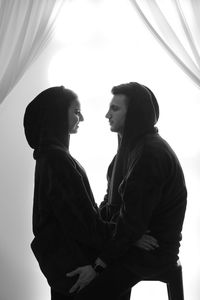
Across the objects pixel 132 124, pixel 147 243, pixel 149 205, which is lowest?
pixel 147 243

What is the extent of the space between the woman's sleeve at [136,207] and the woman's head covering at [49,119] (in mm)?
326

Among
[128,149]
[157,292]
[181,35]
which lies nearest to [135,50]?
[181,35]

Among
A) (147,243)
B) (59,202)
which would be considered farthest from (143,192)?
(59,202)

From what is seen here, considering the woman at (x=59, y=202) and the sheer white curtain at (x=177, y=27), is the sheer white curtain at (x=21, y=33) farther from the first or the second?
the woman at (x=59, y=202)

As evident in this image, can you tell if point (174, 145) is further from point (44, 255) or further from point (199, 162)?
point (44, 255)

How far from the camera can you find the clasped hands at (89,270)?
1571mm

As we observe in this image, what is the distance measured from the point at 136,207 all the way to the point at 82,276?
31cm

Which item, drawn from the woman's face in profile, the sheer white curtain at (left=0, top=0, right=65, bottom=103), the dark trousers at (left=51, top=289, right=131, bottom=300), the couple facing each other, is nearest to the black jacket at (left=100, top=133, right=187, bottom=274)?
the couple facing each other

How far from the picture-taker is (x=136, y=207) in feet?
5.01

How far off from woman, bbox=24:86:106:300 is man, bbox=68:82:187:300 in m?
0.07

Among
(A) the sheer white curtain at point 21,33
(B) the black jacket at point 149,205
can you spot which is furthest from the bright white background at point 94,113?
(B) the black jacket at point 149,205

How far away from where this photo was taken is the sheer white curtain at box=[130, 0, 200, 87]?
2.37 metres

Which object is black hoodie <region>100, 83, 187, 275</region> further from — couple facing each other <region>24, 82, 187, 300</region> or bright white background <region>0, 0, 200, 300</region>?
bright white background <region>0, 0, 200, 300</region>

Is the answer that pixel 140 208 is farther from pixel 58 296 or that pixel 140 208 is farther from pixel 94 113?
pixel 94 113
